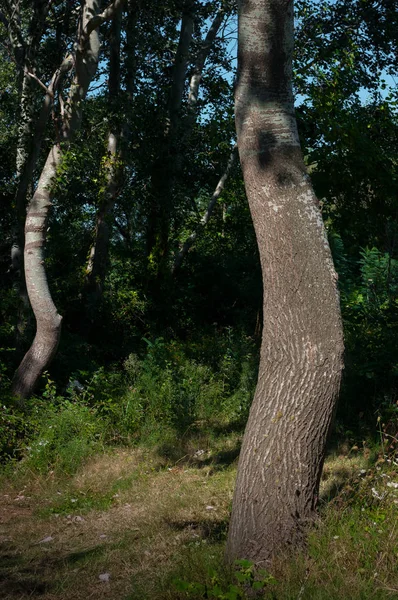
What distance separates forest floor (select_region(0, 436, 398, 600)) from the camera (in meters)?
4.55

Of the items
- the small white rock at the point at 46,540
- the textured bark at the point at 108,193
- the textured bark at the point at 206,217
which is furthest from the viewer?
the textured bark at the point at 206,217

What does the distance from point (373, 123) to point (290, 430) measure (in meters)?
8.27

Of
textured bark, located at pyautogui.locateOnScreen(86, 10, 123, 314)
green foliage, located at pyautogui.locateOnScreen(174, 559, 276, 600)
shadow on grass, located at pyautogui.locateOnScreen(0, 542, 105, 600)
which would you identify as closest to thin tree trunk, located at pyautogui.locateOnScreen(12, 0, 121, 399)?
textured bark, located at pyautogui.locateOnScreen(86, 10, 123, 314)

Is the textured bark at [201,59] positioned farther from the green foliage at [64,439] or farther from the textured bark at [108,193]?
the green foliage at [64,439]

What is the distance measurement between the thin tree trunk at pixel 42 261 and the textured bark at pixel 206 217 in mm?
6607

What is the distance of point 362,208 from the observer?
1076cm

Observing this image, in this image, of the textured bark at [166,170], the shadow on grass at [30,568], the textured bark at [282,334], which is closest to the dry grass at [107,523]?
the shadow on grass at [30,568]

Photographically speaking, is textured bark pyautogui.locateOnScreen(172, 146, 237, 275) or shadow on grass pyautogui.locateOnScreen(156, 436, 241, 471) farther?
textured bark pyautogui.locateOnScreen(172, 146, 237, 275)

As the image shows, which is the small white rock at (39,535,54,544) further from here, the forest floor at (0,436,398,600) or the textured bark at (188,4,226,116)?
the textured bark at (188,4,226,116)

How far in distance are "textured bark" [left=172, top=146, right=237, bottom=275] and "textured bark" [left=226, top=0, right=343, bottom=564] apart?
11.2 meters

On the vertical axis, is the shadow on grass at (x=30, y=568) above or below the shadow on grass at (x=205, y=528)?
below

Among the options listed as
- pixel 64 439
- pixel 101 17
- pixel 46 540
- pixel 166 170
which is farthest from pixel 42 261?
pixel 166 170

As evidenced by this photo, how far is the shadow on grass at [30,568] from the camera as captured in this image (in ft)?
17.1


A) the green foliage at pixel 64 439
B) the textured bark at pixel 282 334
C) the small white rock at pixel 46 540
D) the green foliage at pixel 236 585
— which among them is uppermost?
the textured bark at pixel 282 334
